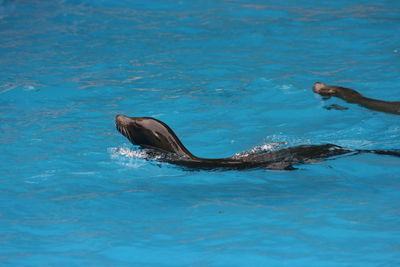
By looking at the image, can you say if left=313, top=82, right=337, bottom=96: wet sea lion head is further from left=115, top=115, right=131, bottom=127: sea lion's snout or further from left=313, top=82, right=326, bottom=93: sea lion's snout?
left=115, top=115, right=131, bottom=127: sea lion's snout

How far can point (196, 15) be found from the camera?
483 inches

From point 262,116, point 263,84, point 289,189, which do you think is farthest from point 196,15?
point 289,189

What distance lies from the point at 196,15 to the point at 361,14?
319 centimetres

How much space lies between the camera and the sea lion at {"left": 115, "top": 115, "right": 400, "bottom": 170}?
203 inches

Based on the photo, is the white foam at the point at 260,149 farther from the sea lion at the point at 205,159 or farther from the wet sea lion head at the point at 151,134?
the wet sea lion head at the point at 151,134

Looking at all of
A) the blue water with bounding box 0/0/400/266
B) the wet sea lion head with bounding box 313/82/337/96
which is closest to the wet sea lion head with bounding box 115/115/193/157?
the blue water with bounding box 0/0/400/266

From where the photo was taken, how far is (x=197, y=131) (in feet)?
22.6

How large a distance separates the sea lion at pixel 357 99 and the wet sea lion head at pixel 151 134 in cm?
257

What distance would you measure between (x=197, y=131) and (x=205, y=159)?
5.56 feet

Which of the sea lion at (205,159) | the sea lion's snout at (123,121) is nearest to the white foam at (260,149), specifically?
the sea lion at (205,159)

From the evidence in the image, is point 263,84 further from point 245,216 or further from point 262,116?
point 245,216

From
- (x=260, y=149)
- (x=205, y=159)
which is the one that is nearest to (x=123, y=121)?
(x=205, y=159)

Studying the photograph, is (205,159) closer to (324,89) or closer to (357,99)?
(357,99)

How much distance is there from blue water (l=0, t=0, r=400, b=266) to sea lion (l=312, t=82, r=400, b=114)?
11 cm
